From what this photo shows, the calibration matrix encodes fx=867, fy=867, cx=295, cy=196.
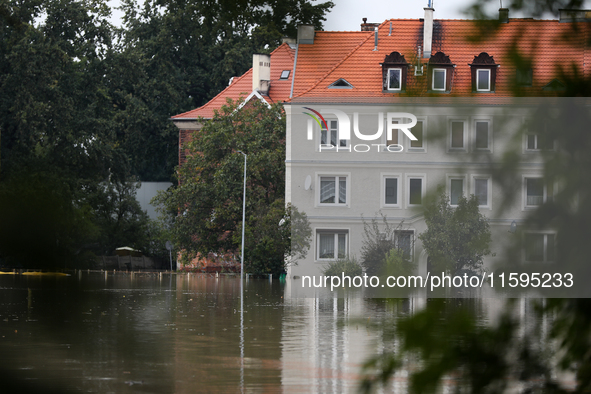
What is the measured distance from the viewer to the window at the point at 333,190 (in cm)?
3906

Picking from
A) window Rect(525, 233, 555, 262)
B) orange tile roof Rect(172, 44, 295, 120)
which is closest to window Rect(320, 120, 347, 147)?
orange tile roof Rect(172, 44, 295, 120)

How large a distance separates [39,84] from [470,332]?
52.2m

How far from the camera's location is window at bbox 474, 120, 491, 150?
1.72 metres

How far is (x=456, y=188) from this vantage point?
5.87 feet

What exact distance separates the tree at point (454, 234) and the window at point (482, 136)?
0.11 metres

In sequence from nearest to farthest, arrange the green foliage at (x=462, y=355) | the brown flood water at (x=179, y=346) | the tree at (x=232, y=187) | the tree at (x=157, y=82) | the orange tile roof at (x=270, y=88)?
1. the green foliage at (x=462, y=355)
2. the brown flood water at (x=179, y=346)
3. the tree at (x=232, y=187)
4. the orange tile roof at (x=270, y=88)
5. the tree at (x=157, y=82)

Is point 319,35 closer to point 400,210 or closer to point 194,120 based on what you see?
point 400,210

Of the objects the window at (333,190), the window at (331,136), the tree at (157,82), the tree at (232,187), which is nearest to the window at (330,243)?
the window at (333,190)

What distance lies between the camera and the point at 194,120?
5400cm

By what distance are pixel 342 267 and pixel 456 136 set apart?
3059cm

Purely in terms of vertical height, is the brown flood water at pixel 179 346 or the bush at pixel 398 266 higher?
the bush at pixel 398 266

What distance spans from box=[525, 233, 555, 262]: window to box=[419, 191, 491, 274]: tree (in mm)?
79

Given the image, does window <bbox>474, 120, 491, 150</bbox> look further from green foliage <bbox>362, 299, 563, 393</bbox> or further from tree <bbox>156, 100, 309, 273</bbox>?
tree <bbox>156, 100, 309, 273</bbox>

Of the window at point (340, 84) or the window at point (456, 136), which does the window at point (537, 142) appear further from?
the window at point (340, 84)
